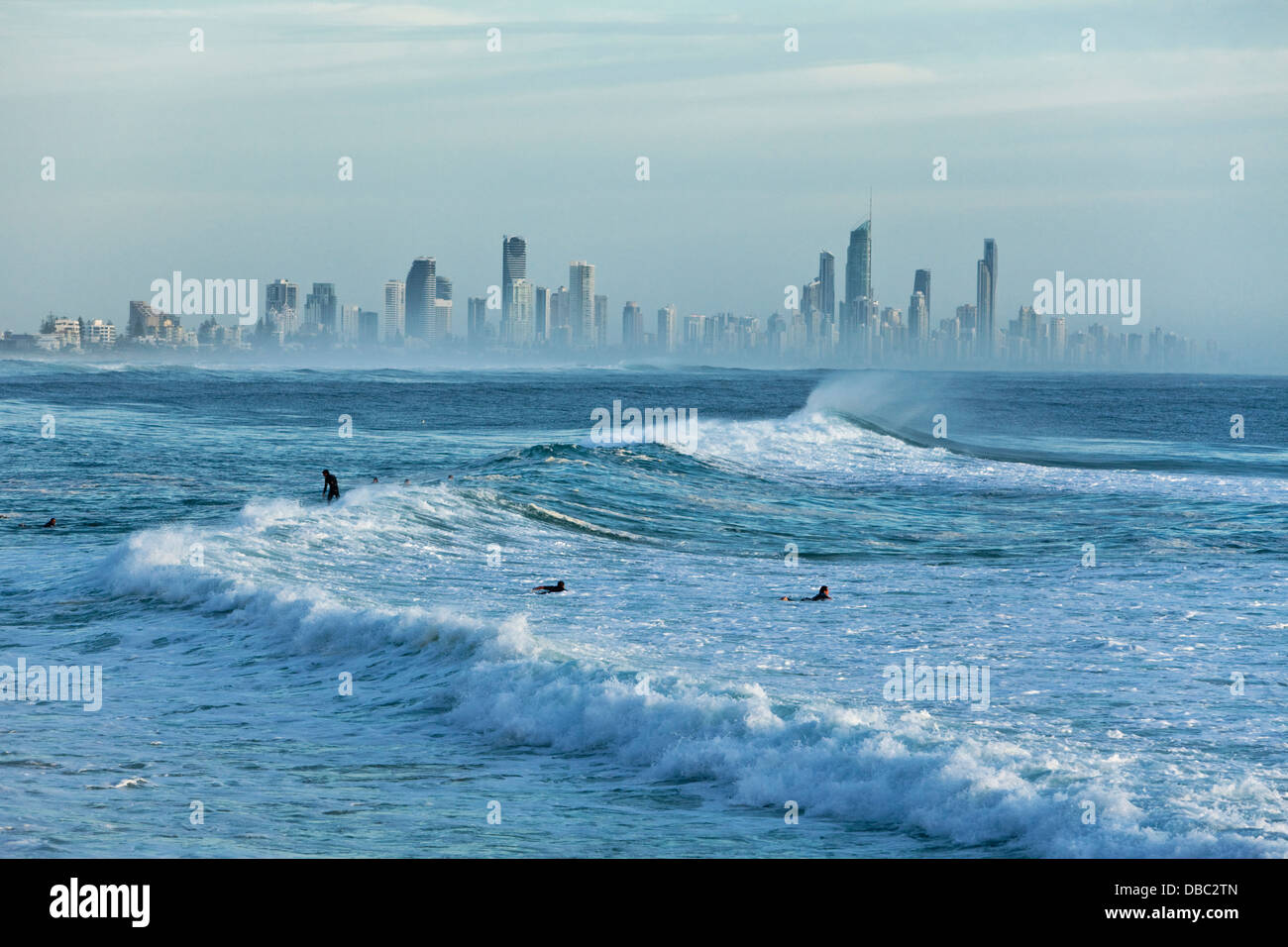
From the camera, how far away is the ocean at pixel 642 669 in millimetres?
10852

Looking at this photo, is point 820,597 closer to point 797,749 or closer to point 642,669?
point 642,669

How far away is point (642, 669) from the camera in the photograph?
1586 centimetres

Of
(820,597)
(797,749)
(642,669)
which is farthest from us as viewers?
(820,597)

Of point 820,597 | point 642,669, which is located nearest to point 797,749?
point 642,669

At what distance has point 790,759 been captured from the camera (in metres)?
12.3

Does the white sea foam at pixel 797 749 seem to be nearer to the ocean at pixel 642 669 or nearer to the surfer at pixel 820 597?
the ocean at pixel 642 669

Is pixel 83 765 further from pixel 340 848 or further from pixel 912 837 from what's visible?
pixel 912 837

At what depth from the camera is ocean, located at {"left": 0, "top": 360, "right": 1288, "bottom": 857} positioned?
1085 cm
